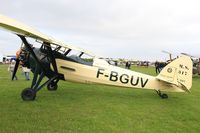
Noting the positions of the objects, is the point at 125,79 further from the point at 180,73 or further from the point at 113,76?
the point at 180,73

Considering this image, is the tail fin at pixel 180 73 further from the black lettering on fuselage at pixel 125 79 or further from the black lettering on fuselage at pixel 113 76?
the black lettering on fuselage at pixel 113 76

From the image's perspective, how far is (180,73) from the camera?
1137cm

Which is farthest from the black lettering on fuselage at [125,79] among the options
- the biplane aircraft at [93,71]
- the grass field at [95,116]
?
the grass field at [95,116]

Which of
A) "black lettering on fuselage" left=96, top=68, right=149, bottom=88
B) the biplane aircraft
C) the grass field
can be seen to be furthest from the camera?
"black lettering on fuselage" left=96, top=68, right=149, bottom=88

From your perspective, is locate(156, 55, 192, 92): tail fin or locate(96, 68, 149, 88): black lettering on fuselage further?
locate(96, 68, 149, 88): black lettering on fuselage

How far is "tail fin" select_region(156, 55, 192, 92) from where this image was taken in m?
11.3

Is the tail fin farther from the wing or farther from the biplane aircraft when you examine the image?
the wing

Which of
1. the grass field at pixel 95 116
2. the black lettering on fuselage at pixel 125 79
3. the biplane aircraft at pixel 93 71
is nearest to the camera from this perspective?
the grass field at pixel 95 116

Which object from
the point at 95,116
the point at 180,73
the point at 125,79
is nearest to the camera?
the point at 95,116

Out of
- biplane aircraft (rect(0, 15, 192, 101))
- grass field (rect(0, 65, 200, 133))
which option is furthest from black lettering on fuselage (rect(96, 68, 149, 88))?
grass field (rect(0, 65, 200, 133))

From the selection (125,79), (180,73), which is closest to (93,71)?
(125,79)

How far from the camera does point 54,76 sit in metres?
11.6

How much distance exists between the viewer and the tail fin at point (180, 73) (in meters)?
11.3

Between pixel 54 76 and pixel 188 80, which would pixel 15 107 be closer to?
pixel 54 76
